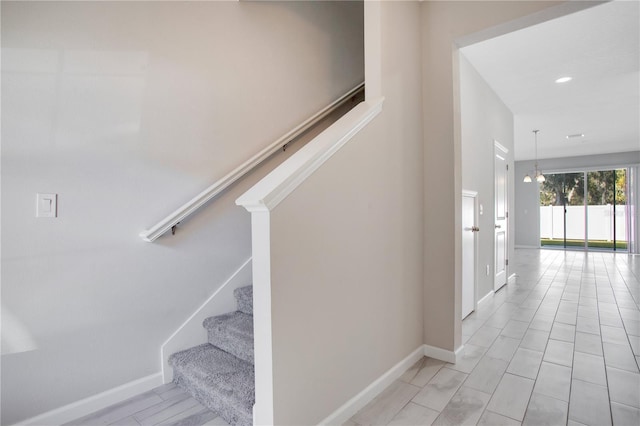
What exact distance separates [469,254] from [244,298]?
2.41m

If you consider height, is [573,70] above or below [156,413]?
above

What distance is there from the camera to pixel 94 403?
6.14 feet

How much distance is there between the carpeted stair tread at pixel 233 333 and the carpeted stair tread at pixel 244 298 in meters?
0.05

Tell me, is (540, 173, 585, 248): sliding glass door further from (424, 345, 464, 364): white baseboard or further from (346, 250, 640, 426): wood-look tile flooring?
(424, 345, 464, 364): white baseboard

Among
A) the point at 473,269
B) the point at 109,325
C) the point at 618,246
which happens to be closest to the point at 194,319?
the point at 109,325

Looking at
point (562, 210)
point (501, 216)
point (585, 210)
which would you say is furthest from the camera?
point (562, 210)

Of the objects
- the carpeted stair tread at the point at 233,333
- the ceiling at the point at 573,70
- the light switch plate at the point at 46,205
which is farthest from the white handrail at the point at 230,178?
the ceiling at the point at 573,70

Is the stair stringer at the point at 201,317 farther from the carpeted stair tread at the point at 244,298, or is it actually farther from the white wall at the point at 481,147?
the white wall at the point at 481,147

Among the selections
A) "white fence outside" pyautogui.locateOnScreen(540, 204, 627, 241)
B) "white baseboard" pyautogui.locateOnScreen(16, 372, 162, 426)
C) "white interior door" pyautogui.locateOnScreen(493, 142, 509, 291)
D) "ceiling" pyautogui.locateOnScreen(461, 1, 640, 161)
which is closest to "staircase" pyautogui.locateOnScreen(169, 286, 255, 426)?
"white baseboard" pyautogui.locateOnScreen(16, 372, 162, 426)

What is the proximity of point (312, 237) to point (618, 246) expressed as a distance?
→ 11.0 m

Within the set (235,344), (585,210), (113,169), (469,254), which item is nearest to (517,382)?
(469,254)

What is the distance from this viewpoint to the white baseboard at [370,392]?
5.72 feet

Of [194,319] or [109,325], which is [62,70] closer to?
[109,325]

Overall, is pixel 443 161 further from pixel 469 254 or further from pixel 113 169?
pixel 113 169
